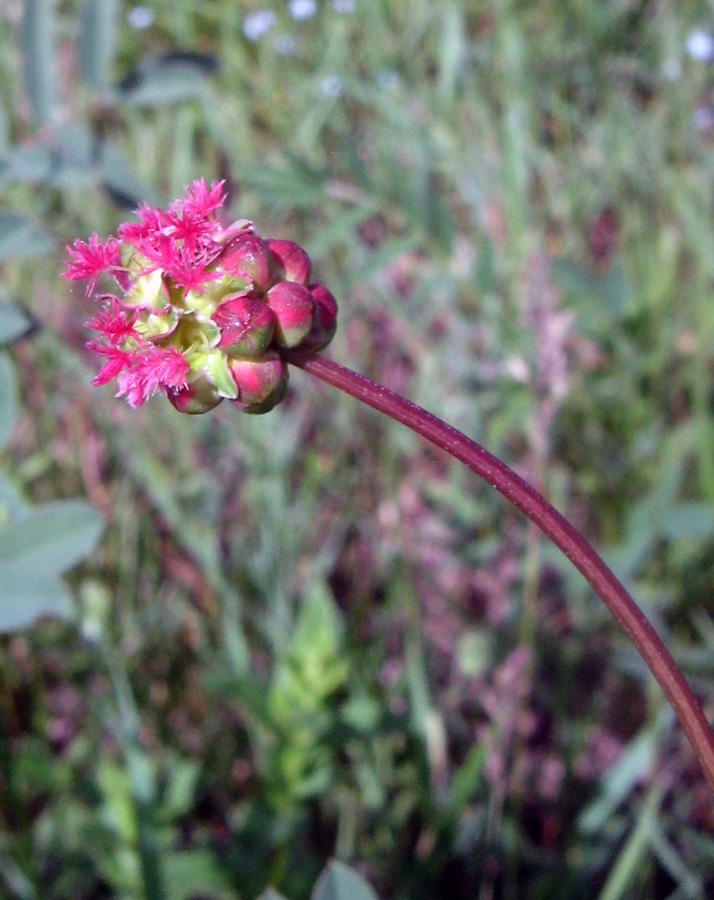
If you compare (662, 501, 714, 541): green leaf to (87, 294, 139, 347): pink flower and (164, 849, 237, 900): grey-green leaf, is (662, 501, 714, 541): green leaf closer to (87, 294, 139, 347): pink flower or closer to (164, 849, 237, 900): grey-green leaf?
(164, 849, 237, 900): grey-green leaf

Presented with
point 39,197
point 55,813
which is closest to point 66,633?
point 55,813

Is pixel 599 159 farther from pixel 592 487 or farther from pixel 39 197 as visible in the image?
pixel 39 197

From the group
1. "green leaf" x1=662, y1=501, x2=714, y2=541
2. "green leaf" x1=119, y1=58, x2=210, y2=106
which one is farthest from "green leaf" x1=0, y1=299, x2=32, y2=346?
"green leaf" x1=662, y1=501, x2=714, y2=541

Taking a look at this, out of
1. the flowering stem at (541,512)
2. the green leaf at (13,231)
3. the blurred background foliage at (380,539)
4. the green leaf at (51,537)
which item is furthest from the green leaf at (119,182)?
the flowering stem at (541,512)

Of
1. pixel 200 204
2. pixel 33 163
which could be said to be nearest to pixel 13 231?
pixel 33 163

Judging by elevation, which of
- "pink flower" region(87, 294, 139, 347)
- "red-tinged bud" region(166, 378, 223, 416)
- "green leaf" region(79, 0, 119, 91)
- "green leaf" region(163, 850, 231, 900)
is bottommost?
"green leaf" region(163, 850, 231, 900)

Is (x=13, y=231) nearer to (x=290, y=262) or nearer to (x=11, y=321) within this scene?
(x=11, y=321)
